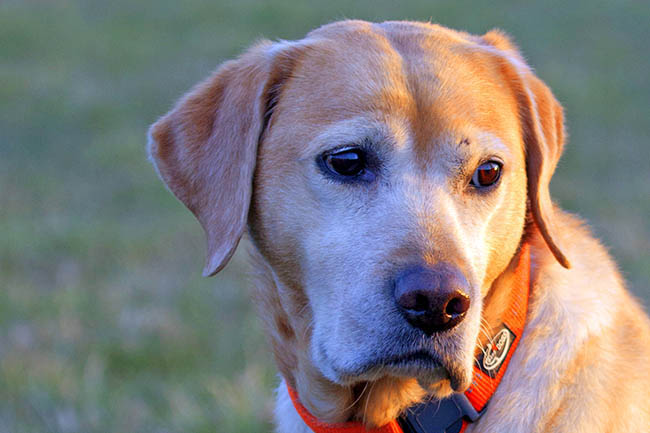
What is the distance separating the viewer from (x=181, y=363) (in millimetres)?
5031

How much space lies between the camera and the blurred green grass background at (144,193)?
462 centimetres

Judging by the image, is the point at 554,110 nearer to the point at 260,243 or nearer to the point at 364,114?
the point at 364,114

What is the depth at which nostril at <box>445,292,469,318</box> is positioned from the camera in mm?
2541

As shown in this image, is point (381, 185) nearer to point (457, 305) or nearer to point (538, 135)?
point (457, 305)

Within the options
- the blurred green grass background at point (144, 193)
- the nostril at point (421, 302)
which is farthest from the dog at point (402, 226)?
the blurred green grass background at point (144, 193)

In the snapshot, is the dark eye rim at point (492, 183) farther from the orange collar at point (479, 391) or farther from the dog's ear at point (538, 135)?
the orange collar at point (479, 391)

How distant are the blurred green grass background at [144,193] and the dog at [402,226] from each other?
Result: 0.99m

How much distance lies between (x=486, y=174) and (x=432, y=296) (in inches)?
25.6

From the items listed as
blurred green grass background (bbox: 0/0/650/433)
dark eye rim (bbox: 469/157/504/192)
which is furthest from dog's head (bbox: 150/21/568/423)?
blurred green grass background (bbox: 0/0/650/433)

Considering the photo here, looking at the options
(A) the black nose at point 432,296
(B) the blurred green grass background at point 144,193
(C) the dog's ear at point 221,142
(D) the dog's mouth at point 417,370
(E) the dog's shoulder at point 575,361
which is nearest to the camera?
(A) the black nose at point 432,296

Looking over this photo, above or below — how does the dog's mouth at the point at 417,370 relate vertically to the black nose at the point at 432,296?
below

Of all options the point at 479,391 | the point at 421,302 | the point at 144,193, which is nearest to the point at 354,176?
the point at 421,302

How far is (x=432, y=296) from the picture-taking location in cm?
252

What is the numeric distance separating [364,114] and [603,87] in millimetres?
11056
